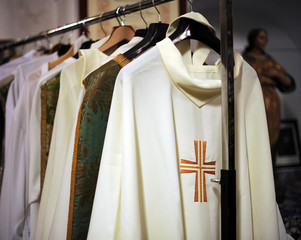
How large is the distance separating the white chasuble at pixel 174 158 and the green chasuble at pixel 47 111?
38 centimetres

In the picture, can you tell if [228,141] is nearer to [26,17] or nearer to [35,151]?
[35,151]

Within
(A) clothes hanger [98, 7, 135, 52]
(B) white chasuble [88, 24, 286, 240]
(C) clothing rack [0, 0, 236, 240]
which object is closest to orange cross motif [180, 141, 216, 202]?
(B) white chasuble [88, 24, 286, 240]

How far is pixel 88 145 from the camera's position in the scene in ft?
2.85

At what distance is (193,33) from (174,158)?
308mm

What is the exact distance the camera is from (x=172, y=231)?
0.80 m

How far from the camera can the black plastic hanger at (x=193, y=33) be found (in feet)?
2.84

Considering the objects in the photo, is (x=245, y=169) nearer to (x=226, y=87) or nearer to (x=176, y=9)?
(x=226, y=87)

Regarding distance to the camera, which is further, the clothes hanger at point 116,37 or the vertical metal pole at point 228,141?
the clothes hanger at point 116,37

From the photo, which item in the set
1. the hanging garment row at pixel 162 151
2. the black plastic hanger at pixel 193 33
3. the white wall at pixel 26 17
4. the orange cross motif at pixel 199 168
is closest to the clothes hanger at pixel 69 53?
the hanging garment row at pixel 162 151

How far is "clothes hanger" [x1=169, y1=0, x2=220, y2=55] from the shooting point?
87cm

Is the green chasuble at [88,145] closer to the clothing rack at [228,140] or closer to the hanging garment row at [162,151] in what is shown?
the hanging garment row at [162,151]

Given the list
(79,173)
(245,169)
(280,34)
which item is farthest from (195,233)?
(280,34)

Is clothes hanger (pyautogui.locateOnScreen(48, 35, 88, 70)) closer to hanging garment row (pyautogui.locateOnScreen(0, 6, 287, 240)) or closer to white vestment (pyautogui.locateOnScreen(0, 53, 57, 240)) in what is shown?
white vestment (pyautogui.locateOnScreen(0, 53, 57, 240))

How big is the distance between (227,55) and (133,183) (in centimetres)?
34
